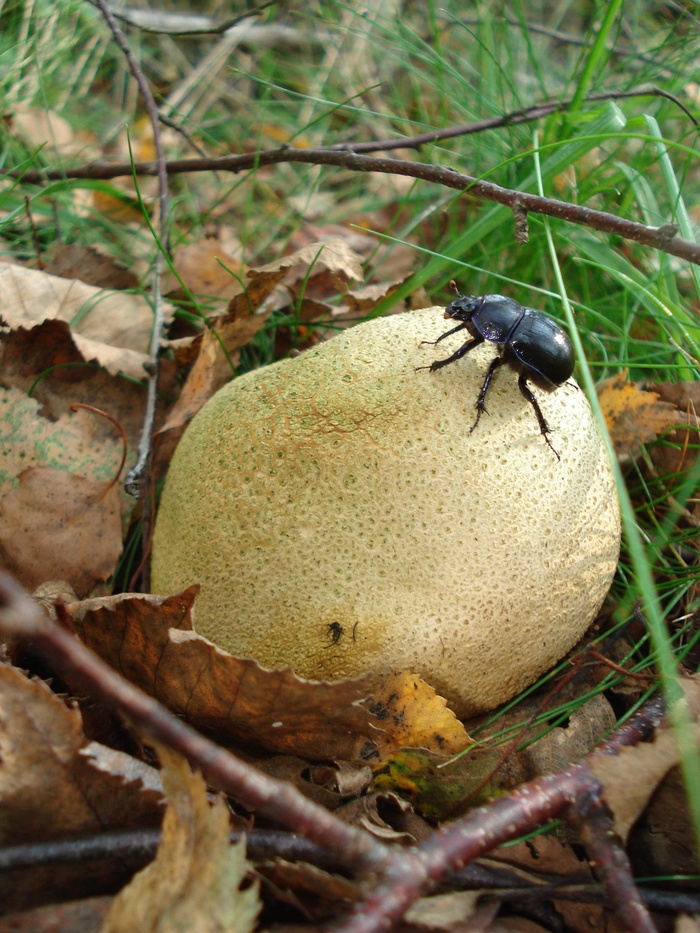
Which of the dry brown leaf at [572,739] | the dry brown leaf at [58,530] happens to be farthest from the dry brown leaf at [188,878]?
the dry brown leaf at [58,530]

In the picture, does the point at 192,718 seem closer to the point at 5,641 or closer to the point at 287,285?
the point at 5,641

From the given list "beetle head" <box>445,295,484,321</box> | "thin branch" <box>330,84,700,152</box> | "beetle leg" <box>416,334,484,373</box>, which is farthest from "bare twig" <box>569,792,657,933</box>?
"thin branch" <box>330,84,700,152</box>

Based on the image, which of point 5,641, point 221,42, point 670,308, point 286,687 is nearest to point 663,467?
point 670,308

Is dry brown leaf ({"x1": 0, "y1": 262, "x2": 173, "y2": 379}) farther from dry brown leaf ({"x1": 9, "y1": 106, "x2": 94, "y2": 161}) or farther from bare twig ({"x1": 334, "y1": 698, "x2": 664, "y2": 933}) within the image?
bare twig ({"x1": 334, "y1": 698, "x2": 664, "y2": 933})

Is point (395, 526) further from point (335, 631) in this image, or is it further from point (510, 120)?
point (510, 120)

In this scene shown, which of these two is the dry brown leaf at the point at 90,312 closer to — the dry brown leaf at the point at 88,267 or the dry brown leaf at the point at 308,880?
the dry brown leaf at the point at 88,267

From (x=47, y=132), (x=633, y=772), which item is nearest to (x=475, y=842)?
(x=633, y=772)
